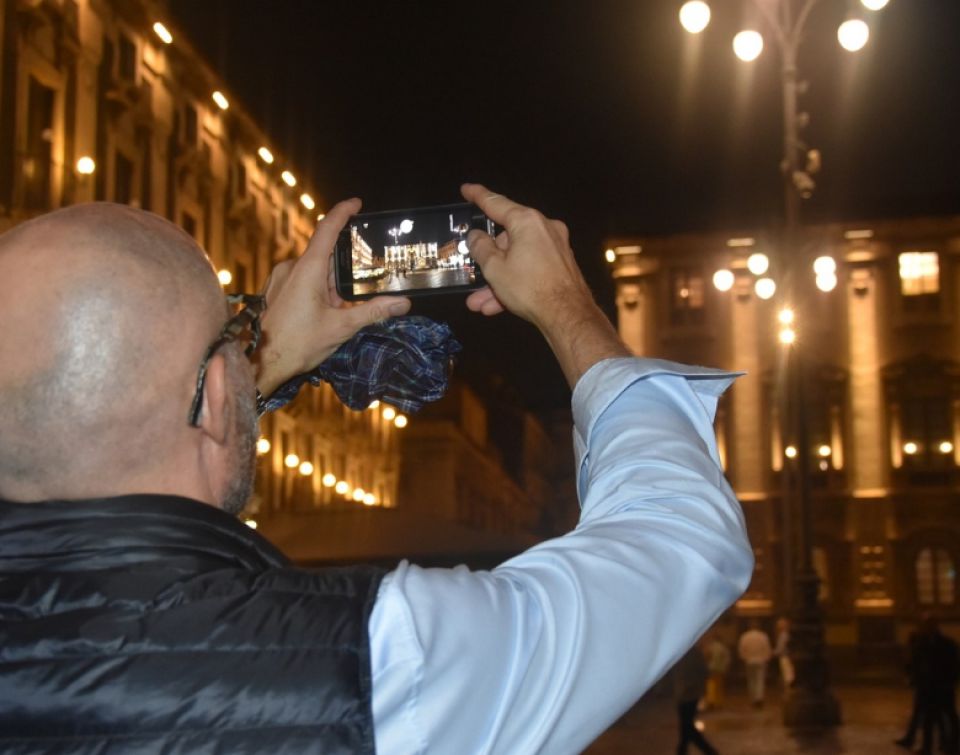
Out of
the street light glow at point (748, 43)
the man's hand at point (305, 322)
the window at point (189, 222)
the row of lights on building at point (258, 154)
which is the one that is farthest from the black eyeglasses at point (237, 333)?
the window at point (189, 222)

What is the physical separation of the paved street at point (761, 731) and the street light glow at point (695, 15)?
9.53 meters

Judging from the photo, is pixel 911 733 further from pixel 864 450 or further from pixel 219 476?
pixel 864 450

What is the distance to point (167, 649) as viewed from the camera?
1.42 meters

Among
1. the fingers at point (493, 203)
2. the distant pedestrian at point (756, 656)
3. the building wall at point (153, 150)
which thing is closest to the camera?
the fingers at point (493, 203)

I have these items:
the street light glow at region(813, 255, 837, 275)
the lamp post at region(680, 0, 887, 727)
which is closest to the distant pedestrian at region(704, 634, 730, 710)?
the lamp post at region(680, 0, 887, 727)

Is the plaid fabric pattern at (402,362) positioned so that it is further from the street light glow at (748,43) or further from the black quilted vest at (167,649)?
the street light glow at (748,43)

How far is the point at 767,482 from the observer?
44.0 meters

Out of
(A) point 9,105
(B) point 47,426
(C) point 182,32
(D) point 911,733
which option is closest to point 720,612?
(B) point 47,426

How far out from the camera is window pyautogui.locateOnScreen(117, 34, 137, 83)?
1054 inches

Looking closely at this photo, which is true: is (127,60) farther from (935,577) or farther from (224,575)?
(935,577)

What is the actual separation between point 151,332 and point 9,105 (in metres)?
21.5

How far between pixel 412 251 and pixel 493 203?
412mm

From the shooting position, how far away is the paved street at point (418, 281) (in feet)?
7.79

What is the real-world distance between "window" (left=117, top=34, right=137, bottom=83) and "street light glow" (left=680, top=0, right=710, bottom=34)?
1394 cm
